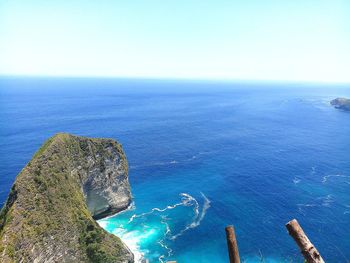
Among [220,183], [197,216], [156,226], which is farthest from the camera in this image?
[220,183]

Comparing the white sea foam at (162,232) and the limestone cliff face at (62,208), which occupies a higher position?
the limestone cliff face at (62,208)

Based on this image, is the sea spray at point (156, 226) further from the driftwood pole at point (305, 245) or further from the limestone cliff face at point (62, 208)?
the driftwood pole at point (305, 245)

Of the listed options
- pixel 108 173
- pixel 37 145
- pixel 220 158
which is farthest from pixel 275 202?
pixel 37 145

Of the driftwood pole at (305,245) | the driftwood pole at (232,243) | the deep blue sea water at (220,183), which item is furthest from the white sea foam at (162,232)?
the driftwood pole at (305,245)

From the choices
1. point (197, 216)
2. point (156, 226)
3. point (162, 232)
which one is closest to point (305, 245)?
point (162, 232)

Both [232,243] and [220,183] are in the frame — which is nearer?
[232,243]

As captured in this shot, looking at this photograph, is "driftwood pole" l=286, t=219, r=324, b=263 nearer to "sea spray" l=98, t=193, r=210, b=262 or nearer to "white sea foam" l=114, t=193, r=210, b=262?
"sea spray" l=98, t=193, r=210, b=262

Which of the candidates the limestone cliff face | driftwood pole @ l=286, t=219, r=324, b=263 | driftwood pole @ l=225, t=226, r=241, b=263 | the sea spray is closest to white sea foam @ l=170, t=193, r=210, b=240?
the sea spray

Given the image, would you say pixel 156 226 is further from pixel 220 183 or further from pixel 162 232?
pixel 220 183

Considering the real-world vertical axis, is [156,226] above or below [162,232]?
above
